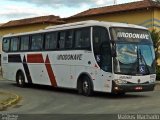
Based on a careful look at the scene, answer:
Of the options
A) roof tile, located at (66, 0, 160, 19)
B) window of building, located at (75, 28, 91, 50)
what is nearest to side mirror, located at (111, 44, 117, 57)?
window of building, located at (75, 28, 91, 50)

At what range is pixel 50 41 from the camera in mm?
24938

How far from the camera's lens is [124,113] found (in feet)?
47.7

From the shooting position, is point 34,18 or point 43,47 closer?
point 43,47

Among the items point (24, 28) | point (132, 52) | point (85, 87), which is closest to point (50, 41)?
point (85, 87)

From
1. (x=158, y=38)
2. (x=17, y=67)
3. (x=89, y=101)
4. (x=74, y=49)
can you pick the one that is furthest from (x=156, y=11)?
(x=89, y=101)

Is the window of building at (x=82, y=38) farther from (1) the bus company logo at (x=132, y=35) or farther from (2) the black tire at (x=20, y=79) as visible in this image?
(2) the black tire at (x=20, y=79)

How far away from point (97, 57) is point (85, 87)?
69.7 inches

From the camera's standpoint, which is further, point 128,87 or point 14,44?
point 14,44

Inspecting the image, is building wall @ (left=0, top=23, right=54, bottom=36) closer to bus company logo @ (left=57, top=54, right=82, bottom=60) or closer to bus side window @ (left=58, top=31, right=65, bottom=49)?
bus side window @ (left=58, top=31, right=65, bottom=49)

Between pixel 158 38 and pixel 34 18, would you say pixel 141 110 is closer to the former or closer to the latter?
pixel 158 38

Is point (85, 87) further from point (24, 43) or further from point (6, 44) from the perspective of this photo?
point (6, 44)

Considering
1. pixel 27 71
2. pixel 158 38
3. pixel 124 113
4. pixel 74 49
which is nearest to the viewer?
pixel 124 113

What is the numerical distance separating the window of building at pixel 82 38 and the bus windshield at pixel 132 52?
1552mm

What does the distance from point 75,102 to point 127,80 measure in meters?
2.42
